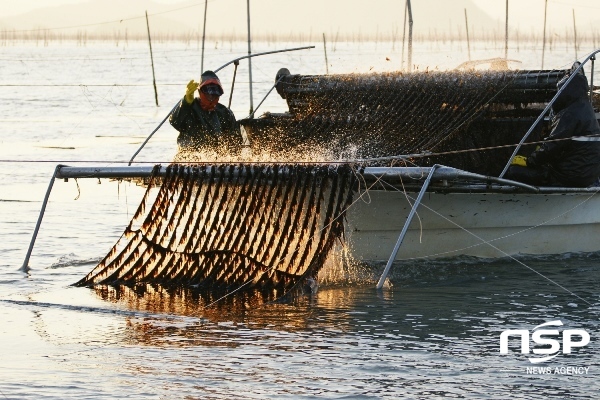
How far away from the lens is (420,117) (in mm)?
13703

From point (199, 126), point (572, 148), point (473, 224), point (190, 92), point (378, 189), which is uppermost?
point (190, 92)

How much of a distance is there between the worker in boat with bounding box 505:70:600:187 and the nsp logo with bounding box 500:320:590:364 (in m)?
2.69

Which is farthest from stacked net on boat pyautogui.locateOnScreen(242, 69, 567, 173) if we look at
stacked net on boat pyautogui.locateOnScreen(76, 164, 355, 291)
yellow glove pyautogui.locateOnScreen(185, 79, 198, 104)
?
stacked net on boat pyautogui.locateOnScreen(76, 164, 355, 291)

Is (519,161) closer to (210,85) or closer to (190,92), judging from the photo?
(210,85)

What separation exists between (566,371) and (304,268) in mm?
2943

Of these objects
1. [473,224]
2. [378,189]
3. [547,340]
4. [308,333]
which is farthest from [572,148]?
[308,333]

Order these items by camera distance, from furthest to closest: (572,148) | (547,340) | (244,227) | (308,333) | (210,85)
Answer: (210,85) < (572,148) < (244,227) < (308,333) < (547,340)

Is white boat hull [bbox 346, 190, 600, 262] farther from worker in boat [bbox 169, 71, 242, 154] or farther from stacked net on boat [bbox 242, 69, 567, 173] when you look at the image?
worker in boat [bbox 169, 71, 242, 154]

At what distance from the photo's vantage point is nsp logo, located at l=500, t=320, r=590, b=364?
950cm

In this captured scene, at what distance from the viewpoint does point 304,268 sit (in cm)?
1120

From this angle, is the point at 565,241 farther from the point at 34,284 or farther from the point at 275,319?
the point at 34,284

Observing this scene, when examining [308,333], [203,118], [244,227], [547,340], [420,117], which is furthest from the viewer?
[420,117]

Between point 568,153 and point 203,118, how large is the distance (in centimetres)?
384

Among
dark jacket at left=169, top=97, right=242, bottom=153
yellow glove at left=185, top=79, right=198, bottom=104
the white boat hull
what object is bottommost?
the white boat hull
